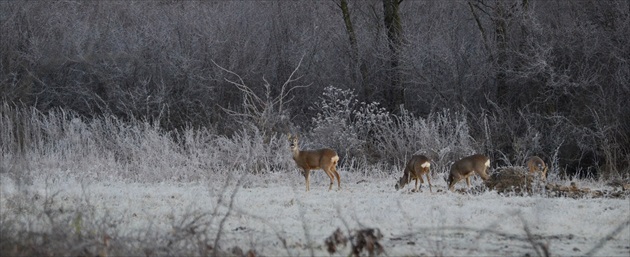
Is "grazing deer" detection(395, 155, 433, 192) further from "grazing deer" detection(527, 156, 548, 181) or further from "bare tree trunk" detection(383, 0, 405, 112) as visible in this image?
"bare tree trunk" detection(383, 0, 405, 112)

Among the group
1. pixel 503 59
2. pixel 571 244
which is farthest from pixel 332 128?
pixel 571 244

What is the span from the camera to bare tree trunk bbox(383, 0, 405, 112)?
Result: 21.0 metres

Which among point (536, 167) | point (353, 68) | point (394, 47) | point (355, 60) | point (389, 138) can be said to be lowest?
point (389, 138)

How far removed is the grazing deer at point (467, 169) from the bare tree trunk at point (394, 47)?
8.29 meters

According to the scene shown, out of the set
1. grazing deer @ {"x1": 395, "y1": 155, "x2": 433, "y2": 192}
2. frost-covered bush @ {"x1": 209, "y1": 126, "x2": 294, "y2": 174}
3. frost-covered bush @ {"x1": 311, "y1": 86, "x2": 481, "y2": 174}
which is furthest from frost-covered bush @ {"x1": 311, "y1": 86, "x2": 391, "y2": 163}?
grazing deer @ {"x1": 395, "y1": 155, "x2": 433, "y2": 192}

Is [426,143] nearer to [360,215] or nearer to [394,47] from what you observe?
[394,47]

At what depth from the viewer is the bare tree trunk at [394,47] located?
68.8 ft

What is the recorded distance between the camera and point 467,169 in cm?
1251

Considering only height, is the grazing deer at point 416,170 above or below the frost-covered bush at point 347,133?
above

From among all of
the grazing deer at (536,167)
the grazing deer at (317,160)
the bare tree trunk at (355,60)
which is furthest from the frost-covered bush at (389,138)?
the grazing deer at (317,160)

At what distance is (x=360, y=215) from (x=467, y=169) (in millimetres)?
3237

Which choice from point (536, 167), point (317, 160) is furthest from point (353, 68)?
point (317, 160)

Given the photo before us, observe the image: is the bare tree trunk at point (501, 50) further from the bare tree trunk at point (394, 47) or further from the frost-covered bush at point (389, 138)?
Result: the bare tree trunk at point (394, 47)

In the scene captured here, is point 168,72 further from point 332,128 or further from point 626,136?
point 626,136
